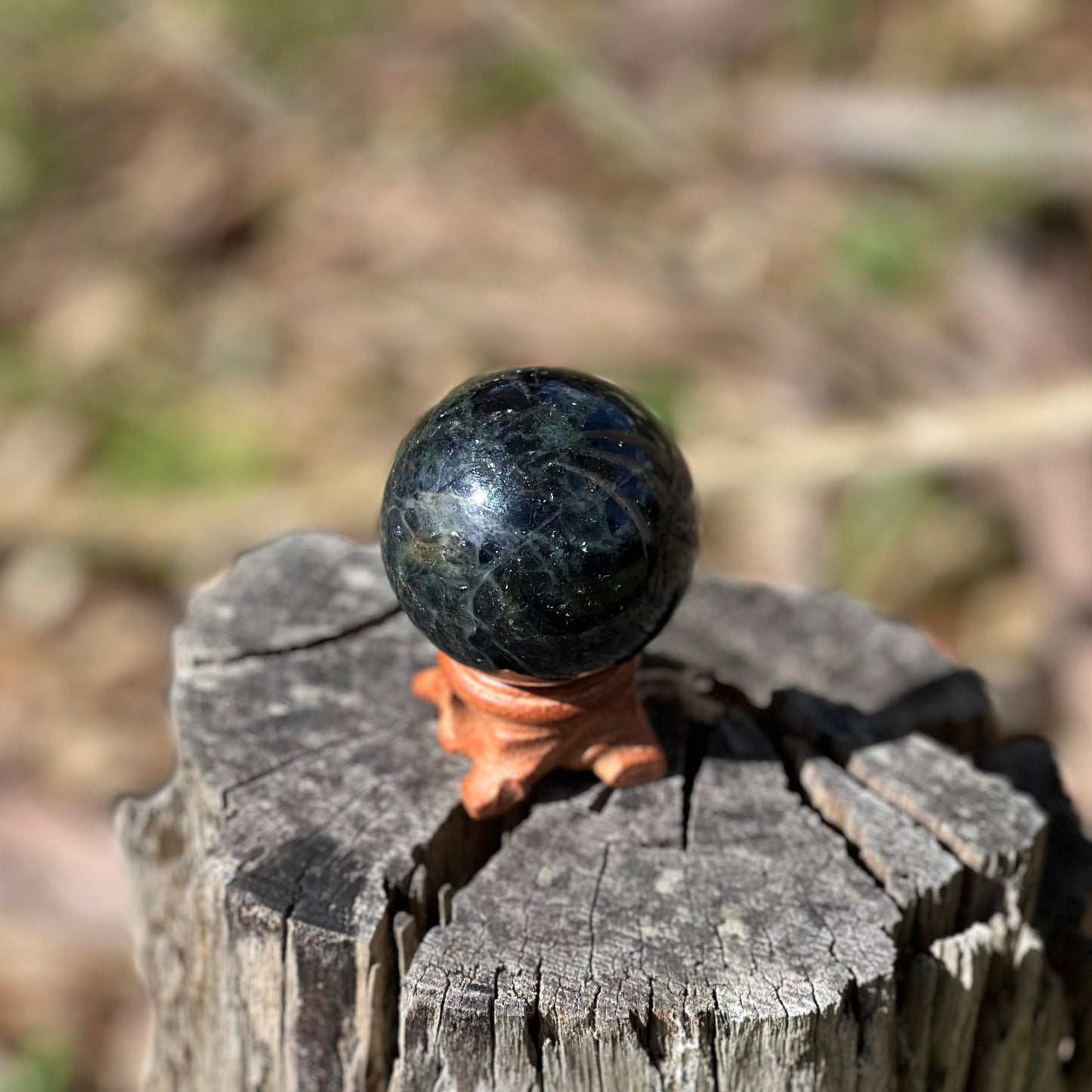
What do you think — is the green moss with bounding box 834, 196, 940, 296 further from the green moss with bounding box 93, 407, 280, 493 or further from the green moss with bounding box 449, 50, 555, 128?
the green moss with bounding box 93, 407, 280, 493

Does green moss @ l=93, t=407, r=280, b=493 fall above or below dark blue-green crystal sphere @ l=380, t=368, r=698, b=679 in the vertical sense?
below

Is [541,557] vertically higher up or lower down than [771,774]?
higher up

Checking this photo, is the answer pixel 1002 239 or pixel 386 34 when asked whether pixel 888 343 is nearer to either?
pixel 1002 239

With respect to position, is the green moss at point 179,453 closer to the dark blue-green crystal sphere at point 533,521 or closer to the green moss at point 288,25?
the green moss at point 288,25

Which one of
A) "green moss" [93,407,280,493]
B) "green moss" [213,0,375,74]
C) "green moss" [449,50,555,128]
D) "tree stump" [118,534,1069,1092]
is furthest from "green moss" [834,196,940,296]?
"tree stump" [118,534,1069,1092]

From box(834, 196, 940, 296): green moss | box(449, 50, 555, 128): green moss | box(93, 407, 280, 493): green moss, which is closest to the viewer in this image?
box(93, 407, 280, 493): green moss

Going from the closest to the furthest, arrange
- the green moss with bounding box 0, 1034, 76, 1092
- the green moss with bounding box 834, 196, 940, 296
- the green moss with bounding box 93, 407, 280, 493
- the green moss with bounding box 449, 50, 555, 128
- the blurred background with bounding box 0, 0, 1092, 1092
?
1. the green moss with bounding box 0, 1034, 76, 1092
2. the blurred background with bounding box 0, 0, 1092, 1092
3. the green moss with bounding box 93, 407, 280, 493
4. the green moss with bounding box 834, 196, 940, 296
5. the green moss with bounding box 449, 50, 555, 128

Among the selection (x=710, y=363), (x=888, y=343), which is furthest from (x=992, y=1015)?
(x=710, y=363)
